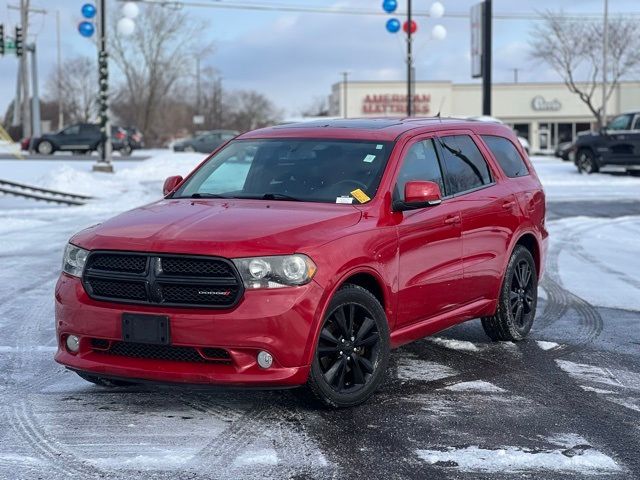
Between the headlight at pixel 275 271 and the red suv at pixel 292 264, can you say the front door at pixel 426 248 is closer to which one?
the red suv at pixel 292 264

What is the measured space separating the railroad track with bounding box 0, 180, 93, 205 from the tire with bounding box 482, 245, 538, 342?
14461mm

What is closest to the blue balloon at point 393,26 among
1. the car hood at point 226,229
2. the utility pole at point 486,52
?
the utility pole at point 486,52

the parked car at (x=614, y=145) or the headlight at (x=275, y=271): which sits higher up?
the parked car at (x=614, y=145)

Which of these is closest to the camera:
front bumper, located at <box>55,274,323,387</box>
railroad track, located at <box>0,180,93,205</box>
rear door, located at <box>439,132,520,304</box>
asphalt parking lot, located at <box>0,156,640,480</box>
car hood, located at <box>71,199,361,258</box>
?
asphalt parking lot, located at <box>0,156,640,480</box>

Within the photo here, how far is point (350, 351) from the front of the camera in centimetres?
557

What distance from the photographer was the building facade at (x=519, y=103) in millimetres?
74312

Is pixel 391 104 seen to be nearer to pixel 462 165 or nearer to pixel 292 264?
pixel 462 165

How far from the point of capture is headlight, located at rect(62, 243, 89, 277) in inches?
218

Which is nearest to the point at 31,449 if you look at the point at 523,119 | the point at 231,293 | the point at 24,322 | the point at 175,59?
the point at 231,293

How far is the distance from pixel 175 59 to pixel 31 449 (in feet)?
215

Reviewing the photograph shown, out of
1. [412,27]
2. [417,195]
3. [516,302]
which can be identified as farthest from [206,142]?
[417,195]

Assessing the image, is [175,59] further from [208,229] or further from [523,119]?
[208,229]

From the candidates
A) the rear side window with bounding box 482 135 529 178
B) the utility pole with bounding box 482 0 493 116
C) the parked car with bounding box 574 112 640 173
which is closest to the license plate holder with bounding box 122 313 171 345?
the rear side window with bounding box 482 135 529 178

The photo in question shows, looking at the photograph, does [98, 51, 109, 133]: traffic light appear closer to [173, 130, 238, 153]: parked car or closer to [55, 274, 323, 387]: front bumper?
[173, 130, 238, 153]: parked car
